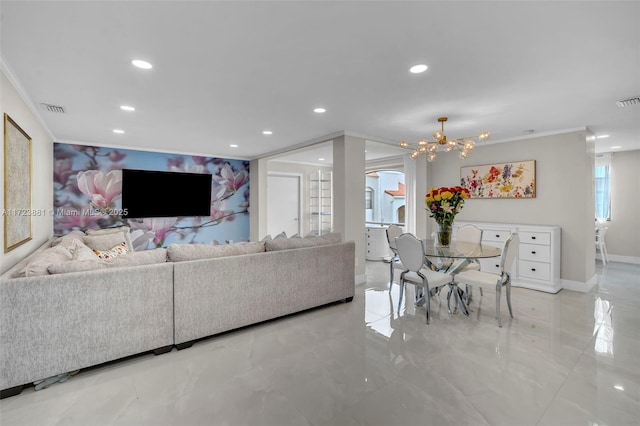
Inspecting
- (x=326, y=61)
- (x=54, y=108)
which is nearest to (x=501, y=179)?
(x=326, y=61)

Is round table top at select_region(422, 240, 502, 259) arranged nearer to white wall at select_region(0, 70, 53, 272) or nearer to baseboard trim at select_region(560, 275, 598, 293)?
baseboard trim at select_region(560, 275, 598, 293)

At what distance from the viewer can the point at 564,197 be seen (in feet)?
14.7

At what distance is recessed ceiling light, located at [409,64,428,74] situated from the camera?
7.95 ft

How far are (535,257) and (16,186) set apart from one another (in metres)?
6.17

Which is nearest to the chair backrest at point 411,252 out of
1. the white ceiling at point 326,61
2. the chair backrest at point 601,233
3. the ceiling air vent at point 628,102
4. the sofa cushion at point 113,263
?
the white ceiling at point 326,61

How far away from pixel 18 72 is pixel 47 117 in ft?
5.14

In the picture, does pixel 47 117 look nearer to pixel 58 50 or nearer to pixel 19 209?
pixel 19 209

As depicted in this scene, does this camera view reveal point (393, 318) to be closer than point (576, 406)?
No

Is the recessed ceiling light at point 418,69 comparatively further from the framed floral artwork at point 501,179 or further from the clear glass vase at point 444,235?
the framed floral artwork at point 501,179

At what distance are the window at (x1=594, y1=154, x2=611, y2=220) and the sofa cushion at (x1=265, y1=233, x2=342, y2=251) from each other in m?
6.38

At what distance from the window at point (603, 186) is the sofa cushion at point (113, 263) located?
830 centimetres

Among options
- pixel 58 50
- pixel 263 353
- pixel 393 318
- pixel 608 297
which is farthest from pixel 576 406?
pixel 58 50

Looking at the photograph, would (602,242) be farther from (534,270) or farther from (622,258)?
(534,270)

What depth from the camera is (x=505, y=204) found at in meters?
5.11
